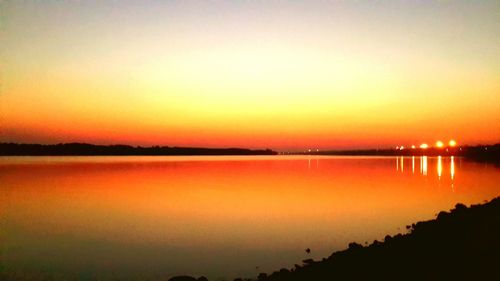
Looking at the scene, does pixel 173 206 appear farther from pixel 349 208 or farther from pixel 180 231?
pixel 349 208

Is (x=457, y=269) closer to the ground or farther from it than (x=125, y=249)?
farther from it

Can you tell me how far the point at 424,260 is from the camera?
35.6 feet

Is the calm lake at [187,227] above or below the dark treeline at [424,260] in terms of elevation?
below

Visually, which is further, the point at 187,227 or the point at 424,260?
the point at 187,227

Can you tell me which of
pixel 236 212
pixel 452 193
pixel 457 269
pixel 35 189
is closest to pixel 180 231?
pixel 236 212

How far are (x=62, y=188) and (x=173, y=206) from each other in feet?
51.6

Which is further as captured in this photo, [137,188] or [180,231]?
[137,188]

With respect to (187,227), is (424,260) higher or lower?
higher

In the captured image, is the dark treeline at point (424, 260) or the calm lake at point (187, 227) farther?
the calm lake at point (187, 227)

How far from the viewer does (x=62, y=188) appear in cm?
3922

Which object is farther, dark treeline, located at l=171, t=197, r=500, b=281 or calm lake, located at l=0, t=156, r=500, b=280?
calm lake, located at l=0, t=156, r=500, b=280

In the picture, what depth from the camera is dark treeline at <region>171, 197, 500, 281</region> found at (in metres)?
9.36

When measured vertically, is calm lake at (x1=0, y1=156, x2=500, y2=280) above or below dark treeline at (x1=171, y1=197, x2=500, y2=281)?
below

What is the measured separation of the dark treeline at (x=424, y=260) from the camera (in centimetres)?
936
